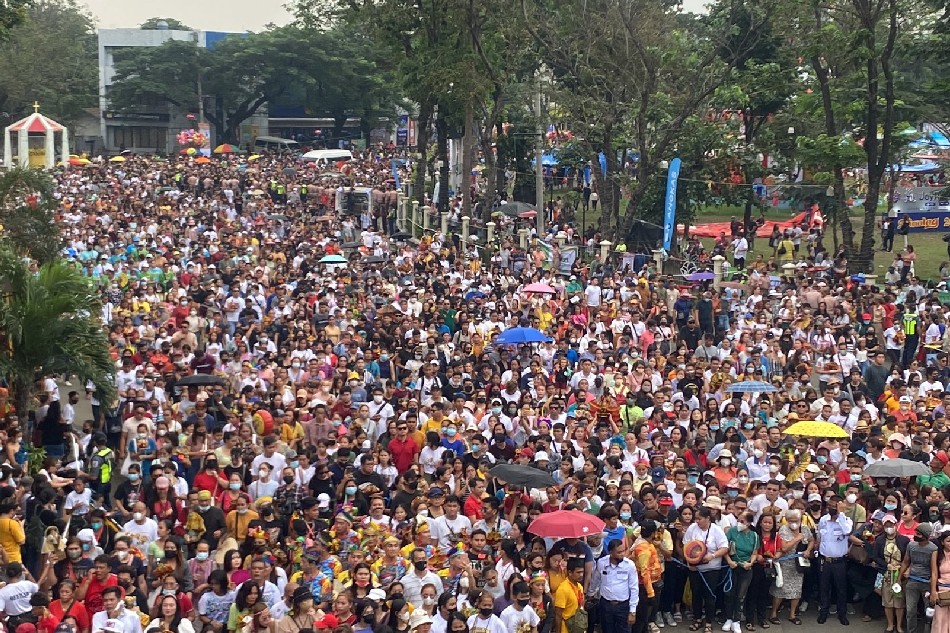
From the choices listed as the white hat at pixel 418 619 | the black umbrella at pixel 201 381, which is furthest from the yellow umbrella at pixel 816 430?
the black umbrella at pixel 201 381

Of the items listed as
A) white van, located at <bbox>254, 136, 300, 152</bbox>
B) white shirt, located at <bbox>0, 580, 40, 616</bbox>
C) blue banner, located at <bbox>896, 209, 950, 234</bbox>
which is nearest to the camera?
white shirt, located at <bbox>0, 580, 40, 616</bbox>

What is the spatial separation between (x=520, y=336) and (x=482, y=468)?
569cm

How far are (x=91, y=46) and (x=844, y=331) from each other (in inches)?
3609

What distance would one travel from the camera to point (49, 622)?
389 inches

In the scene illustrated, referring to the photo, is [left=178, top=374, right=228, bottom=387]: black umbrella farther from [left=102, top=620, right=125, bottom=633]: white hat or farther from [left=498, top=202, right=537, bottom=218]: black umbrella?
[left=498, top=202, right=537, bottom=218]: black umbrella

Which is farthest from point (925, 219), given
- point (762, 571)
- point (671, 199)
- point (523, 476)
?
point (523, 476)

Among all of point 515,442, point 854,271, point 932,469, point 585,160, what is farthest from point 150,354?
point 585,160

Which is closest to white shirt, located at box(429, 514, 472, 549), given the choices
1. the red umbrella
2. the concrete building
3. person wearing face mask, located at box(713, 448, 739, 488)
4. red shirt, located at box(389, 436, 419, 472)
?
the red umbrella

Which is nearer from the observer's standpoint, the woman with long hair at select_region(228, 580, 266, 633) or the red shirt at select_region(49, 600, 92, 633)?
the red shirt at select_region(49, 600, 92, 633)

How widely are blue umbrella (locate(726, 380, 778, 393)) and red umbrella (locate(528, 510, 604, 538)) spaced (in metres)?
5.64

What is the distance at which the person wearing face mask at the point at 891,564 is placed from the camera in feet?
40.4

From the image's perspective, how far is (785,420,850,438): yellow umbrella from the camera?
47.5 ft

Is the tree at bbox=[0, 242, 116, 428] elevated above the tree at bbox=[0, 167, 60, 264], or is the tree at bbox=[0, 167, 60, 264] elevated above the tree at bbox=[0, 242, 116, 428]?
the tree at bbox=[0, 167, 60, 264]

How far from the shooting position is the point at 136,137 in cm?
8494
